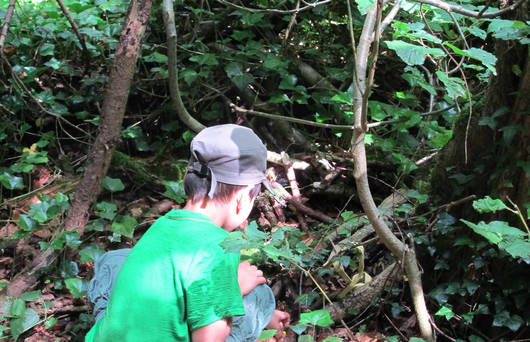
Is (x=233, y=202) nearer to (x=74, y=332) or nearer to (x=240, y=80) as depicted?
(x=74, y=332)

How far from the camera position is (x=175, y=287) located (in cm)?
159

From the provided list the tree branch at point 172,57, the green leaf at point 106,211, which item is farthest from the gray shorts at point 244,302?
the tree branch at point 172,57

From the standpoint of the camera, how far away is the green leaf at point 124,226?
10.2ft

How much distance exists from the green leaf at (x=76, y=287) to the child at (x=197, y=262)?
1.20m

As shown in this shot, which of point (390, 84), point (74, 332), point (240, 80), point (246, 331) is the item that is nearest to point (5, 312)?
point (74, 332)

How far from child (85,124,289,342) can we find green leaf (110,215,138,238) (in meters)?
1.32

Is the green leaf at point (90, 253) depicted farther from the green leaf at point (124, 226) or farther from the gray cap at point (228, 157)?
the gray cap at point (228, 157)

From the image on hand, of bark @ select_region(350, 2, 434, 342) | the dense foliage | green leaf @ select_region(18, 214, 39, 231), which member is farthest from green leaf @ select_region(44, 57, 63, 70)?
bark @ select_region(350, 2, 434, 342)

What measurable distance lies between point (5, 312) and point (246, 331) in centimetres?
162

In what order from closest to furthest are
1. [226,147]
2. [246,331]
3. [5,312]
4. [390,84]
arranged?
1. [226,147]
2. [246,331]
3. [5,312]
4. [390,84]

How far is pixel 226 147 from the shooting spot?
176 cm

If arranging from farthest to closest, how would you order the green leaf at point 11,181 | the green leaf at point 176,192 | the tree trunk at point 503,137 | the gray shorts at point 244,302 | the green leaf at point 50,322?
the green leaf at point 11,181
the green leaf at point 176,192
the green leaf at point 50,322
the tree trunk at point 503,137
the gray shorts at point 244,302

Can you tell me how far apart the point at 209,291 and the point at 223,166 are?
44 centimetres

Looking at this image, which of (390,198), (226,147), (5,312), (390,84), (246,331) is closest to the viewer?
(226,147)
